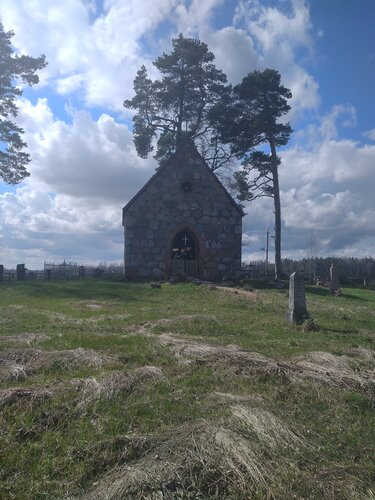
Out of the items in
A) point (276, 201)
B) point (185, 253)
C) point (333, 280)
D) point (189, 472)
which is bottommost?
point (189, 472)

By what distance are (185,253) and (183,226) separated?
66.6 inches

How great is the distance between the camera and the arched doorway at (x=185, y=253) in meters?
26.3

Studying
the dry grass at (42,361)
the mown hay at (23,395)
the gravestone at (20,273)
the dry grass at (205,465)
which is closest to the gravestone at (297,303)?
the dry grass at (42,361)

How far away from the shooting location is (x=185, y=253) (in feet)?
88.7

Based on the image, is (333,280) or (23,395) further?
(333,280)

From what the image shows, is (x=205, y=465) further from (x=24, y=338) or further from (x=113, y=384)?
(x=24, y=338)

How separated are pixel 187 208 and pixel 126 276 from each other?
207 inches

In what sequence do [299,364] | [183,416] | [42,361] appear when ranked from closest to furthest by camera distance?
[183,416] → [42,361] → [299,364]

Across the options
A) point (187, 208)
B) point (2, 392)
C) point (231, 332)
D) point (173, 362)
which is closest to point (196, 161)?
point (187, 208)

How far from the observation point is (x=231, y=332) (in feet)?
33.8

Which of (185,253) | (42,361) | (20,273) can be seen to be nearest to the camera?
(42,361)

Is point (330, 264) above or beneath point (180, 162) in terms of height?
beneath

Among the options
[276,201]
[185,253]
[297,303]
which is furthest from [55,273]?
[297,303]

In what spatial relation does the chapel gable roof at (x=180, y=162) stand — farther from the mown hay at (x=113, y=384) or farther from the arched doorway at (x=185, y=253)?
the mown hay at (x=113, y=384)
